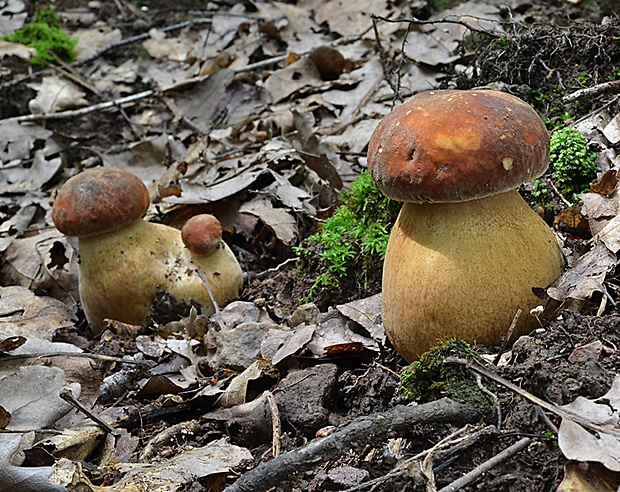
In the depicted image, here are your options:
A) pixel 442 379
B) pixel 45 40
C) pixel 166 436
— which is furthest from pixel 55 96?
→ pixel 442 379

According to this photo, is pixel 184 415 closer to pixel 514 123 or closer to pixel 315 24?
pixel 514 123

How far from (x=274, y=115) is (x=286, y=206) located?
6.13 ft

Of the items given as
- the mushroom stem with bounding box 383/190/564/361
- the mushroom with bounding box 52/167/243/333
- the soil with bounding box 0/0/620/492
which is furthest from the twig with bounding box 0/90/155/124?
the mushroom stem with bounding box 383/190/564/361

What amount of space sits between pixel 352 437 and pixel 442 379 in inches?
21.4

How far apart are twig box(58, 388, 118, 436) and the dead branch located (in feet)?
3.70

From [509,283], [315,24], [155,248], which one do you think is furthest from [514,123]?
[315,24]

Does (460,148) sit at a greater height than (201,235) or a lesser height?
greater

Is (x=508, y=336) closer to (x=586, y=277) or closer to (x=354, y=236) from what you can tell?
(x=586, y=277)

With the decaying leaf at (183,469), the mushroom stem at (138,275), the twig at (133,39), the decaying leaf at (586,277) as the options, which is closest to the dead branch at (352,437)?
the decaying leaf at (183,469)

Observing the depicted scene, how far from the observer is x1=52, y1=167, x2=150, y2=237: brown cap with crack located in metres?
4.16

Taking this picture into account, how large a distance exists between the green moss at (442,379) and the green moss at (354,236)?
4.63ft

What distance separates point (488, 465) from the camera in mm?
1900

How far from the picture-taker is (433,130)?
2441 millimetres

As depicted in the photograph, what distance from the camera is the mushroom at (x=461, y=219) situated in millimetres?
2426
